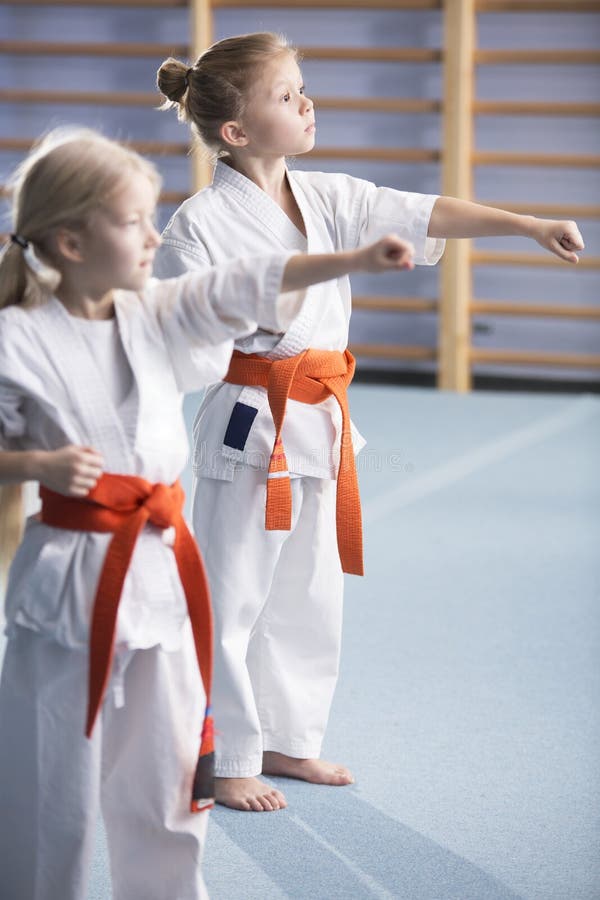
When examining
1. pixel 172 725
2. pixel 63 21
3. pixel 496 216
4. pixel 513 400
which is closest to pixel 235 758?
pixel 172 725

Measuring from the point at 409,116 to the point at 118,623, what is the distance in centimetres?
517

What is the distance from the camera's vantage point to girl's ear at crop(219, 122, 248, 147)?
6.04ft

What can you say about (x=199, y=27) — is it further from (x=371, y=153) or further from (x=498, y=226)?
(x=498, y=226)

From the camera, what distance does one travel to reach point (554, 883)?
1688 millimetres

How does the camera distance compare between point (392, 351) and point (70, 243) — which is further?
point (392, 351)

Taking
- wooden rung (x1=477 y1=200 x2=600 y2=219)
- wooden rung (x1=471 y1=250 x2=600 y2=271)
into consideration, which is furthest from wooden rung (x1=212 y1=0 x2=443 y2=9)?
wooden rung (x1=471 y1=250 x2=600 y2=271)

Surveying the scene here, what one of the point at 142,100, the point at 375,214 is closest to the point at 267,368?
the point at 375,214

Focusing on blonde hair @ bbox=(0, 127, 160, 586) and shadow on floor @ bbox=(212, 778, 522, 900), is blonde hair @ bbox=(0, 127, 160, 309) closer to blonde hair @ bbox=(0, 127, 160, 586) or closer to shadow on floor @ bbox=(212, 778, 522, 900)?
blonde hair @ bbox=(0, 127, 160, 586)

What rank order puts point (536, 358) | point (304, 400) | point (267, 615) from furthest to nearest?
1. point (536, 358)
2. point (267, 615)
3. point (304, 400)

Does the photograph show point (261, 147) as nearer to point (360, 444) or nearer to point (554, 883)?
point (360, 444)

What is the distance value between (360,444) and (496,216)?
440 mm

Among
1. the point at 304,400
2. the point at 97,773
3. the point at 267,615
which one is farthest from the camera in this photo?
the point at 267,615

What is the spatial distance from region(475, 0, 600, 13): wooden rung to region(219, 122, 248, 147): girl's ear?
429 centimetres

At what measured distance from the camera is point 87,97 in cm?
621
